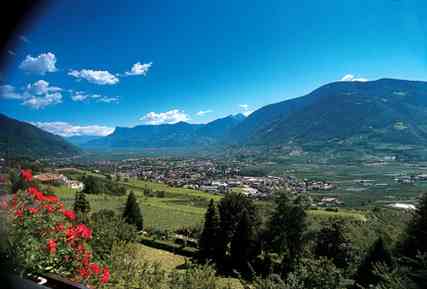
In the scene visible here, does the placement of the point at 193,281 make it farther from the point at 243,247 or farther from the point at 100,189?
the point at 100,189

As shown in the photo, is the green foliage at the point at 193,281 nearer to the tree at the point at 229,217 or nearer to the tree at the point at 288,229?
the tree at the point at 288,229

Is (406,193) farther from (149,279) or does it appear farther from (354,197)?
(149,279)

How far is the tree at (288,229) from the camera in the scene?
680 inches

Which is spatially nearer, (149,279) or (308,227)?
(149,279)

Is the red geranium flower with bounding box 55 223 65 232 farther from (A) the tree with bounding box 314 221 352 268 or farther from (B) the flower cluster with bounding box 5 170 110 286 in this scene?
(A) the tree with bounding box 314 221 352 268

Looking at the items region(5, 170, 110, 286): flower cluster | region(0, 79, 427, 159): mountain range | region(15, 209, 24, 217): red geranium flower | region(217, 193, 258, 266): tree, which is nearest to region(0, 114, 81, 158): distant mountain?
region(5, 170, 110, 286): flower cluster

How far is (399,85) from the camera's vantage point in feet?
611

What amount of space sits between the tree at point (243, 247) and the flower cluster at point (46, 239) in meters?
15.0

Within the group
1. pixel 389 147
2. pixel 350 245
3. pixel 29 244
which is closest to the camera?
pixel 29 244

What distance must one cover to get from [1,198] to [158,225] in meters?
22.0

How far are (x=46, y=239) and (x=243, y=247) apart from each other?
1592 centimetres

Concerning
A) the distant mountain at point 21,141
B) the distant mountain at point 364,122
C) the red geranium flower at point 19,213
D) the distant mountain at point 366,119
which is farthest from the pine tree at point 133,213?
the distant mountain at point 366,119

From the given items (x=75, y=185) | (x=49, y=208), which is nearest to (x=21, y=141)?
(x=75, y=185)

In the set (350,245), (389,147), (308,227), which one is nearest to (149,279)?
A: (350,245)
